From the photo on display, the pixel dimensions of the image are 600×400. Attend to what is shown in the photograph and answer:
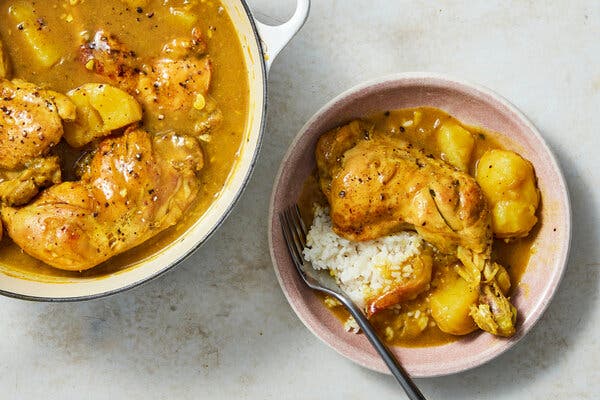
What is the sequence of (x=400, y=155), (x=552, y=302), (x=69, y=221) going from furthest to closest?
(x=552, y=302)
(x=400, y=155)
(x=69, y=221)

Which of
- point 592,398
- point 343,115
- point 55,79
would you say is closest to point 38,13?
point 55,79

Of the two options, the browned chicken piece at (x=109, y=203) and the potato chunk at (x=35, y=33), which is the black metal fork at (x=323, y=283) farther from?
the potato chunk at (x=35, y=33)

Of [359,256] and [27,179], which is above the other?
[27,179]

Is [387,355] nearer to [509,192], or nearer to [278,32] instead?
[509,192]

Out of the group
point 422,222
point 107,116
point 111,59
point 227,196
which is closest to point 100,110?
point 107,116

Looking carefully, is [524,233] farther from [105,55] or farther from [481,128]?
[105,55]

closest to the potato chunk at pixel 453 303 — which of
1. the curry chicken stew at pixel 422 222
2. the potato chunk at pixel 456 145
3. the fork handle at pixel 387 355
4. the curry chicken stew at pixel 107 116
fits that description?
the curry chicken stew at pixel 422 222

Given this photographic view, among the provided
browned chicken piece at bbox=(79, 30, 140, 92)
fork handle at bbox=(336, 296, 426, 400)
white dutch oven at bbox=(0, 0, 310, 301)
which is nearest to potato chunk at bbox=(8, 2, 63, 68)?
browned chicken piece at bbox=(79, 30, 140, 92)
